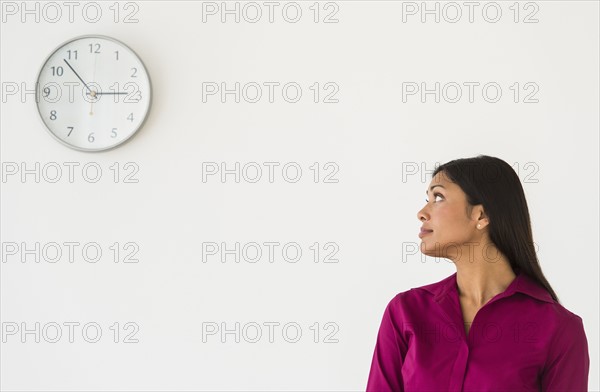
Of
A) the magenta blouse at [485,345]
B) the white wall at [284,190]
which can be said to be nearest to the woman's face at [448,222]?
the magenta blouse at [485,345]

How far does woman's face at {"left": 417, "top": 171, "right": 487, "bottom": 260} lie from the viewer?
1.80 m

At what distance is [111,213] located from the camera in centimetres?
255

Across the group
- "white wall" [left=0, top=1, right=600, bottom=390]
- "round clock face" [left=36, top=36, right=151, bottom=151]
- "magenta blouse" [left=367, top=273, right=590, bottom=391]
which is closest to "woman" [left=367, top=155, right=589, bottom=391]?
"magenta blouse" [left=367, top=273, right=590, bottom=391]

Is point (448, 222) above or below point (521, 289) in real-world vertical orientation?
above

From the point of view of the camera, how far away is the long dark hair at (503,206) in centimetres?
178

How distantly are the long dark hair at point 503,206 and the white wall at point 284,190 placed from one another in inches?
27.6

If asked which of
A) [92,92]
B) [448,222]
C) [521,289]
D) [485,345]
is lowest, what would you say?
Result: [485,345]

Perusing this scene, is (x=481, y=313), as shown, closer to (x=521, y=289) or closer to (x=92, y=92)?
(x=521, y=289)

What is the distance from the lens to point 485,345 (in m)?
1.74

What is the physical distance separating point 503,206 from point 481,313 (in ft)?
0.83

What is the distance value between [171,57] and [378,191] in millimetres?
827

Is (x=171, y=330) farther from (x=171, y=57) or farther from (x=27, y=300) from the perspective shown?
(x=171, y=57)

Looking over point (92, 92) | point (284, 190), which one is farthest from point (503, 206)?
point (92, 92)

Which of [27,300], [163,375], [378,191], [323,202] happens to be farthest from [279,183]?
[27,300]
